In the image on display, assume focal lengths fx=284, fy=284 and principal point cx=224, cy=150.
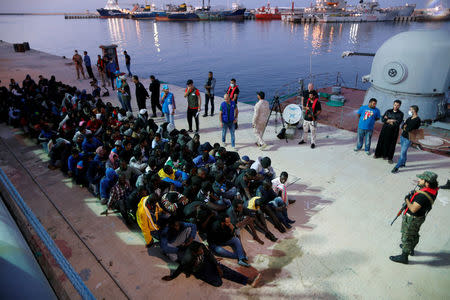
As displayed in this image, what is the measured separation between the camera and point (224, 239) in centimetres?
507

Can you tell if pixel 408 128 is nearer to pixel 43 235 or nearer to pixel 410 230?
pixel 410 230

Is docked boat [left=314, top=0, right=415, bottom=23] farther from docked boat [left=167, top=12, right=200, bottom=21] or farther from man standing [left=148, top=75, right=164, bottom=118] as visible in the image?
man standing [left=148, top=75, right=164, bottom=118]

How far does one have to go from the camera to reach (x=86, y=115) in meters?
9.75

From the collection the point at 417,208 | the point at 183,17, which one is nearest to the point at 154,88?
the point at 417,208

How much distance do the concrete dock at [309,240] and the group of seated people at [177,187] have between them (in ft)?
0.93

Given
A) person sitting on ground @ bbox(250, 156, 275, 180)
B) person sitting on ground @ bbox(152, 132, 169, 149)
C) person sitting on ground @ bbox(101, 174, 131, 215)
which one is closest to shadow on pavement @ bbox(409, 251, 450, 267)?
person sitting on ground @ bbox(250, 156, 275, 180)

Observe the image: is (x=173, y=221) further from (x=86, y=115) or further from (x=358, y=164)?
(x=86, y=115)

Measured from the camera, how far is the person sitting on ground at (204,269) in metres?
4.42

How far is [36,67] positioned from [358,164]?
27910 mm

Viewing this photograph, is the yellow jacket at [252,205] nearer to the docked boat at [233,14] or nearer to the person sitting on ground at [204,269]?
the person sitting on ground at [204,269]

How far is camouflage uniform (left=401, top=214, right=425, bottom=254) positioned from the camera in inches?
179

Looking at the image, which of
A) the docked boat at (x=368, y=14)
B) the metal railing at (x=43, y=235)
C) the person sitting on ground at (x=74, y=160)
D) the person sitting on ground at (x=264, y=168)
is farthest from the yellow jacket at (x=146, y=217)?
the docked boat at (x=368, y=14)

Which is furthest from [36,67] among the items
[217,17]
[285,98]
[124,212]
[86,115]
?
[217,17]

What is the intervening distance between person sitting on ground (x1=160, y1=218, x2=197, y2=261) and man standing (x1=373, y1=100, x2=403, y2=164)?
21.1 ft
